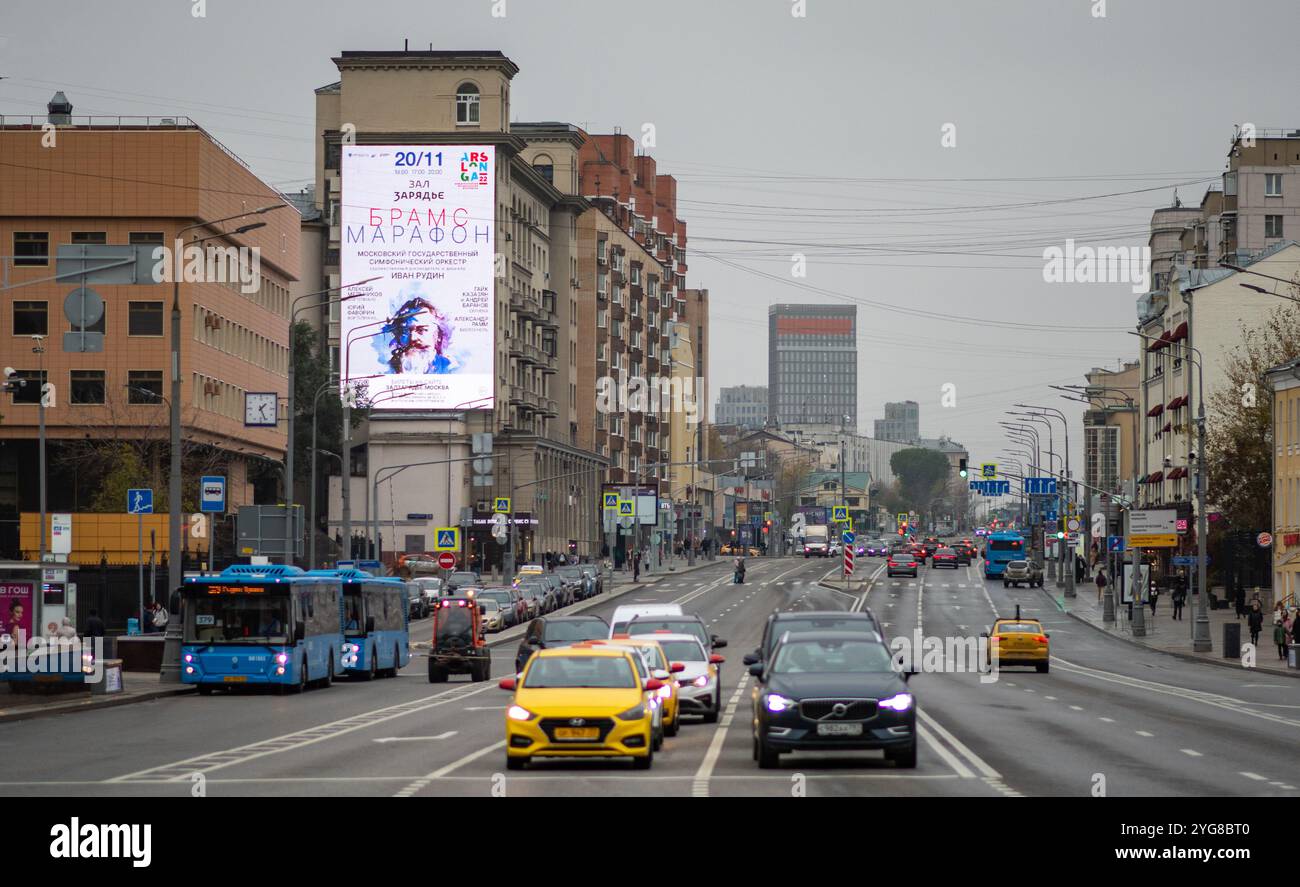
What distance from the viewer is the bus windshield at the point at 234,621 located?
39906mm

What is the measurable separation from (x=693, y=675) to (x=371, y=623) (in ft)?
64.5

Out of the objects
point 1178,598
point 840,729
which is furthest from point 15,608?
point 1178,598

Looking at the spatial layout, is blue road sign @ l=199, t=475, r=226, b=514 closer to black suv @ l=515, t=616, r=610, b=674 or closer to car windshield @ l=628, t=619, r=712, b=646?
black suv @ l=515, t=616, r=610, b=674

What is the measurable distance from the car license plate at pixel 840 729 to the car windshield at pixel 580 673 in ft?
7.95

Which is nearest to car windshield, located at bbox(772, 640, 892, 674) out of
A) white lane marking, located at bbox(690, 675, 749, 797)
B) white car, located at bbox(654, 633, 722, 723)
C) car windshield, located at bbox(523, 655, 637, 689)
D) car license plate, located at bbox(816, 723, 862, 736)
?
car license plate, located at bbox(816, 723, 862, 736)

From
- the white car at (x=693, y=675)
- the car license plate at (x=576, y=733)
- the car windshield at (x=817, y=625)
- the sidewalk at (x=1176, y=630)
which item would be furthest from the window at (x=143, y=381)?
the car license plate at (x=576, y=733)

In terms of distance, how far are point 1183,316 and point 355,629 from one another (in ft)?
224

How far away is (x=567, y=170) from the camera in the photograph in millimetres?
138000

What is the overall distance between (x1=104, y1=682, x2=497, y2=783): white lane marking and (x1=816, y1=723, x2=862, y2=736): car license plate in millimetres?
6968

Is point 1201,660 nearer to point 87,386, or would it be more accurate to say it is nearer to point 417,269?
point 87,386

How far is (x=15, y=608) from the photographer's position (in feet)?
115

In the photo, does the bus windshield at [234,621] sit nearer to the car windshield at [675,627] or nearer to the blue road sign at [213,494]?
the blue road sign at [213,494]

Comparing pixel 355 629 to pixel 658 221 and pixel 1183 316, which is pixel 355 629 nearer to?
pixel 1183 316
